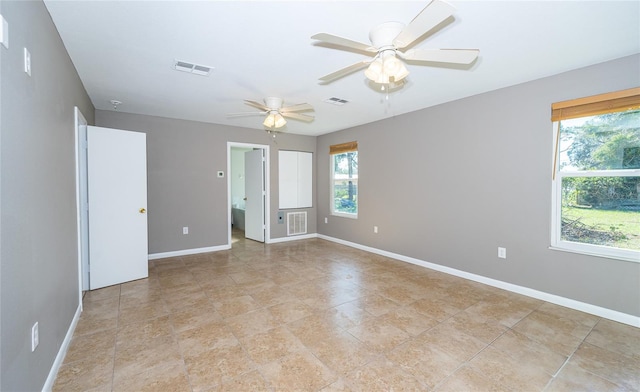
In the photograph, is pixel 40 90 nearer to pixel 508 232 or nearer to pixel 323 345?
pixel 323 345

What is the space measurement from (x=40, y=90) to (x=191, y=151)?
3.30 meters

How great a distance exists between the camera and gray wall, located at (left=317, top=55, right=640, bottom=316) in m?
2.68

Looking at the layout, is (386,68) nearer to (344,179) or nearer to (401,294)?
(401,294)

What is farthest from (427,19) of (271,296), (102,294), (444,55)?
(102,294)

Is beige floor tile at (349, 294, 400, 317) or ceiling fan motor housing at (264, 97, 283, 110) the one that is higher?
ceiling fan motor housing at (264, 97, 283, 110)

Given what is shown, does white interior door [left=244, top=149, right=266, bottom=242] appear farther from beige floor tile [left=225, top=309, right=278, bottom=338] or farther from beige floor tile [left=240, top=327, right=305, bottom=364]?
beige floor tile [left=240, top=327, right=305, bottom=364]

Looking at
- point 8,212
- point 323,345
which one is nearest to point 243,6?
point 8,212

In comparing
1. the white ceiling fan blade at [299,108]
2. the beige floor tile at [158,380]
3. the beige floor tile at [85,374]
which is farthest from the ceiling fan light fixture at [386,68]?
the beige floor tile at [85,374]

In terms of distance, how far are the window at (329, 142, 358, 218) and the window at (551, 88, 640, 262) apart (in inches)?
124

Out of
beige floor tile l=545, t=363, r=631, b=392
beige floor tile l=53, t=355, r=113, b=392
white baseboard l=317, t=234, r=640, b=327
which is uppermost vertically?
white baseboard l=317, t=234, r=640, b=327

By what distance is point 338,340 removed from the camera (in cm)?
224

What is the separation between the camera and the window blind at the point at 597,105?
2445 mm

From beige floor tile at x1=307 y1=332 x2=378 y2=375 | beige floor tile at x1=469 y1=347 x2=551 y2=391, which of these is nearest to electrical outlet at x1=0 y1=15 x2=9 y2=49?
beige floor tile at x1=307 y1=332 x2=378 y2=375

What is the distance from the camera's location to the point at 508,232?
327 centimetres
